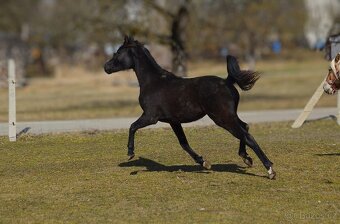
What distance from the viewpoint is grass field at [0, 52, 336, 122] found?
24188 mm

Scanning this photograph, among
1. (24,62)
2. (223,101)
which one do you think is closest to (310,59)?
(24,62)

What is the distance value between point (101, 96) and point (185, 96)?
23.5 metres

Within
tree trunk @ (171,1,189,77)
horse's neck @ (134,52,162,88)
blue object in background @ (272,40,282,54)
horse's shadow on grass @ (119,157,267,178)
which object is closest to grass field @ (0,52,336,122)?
tree trunk @ (171,1,189,77)

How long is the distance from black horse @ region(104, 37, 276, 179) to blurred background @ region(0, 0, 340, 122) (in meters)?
9.98

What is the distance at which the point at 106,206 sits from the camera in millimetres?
9016

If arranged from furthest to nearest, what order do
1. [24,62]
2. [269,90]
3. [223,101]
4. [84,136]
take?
[24,62]
[269,90]
[84,136]
[223,101]

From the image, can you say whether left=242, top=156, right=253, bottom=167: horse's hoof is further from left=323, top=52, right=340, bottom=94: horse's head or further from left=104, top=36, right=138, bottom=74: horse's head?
left=104, top=36, right=138, bottom=74: horse's head

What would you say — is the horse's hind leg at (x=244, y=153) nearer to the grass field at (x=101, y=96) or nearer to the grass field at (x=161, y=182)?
the grass field at (x=161, y=182)

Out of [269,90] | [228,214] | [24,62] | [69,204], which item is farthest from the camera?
[24,62]

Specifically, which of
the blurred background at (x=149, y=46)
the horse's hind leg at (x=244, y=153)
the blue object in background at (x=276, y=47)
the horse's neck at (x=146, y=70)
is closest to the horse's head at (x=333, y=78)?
the horse's hind leg at (x=244, y=153)

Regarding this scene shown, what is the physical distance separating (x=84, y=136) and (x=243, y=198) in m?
6.66

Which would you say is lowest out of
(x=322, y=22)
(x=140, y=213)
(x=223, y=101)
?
(x=140, y=213)

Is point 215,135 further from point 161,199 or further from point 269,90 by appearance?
point 269,90

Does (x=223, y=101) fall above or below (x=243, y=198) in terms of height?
above
